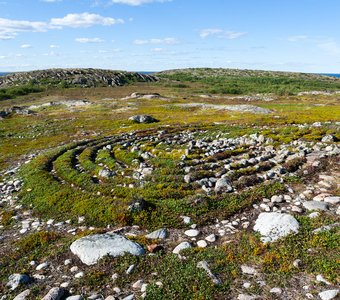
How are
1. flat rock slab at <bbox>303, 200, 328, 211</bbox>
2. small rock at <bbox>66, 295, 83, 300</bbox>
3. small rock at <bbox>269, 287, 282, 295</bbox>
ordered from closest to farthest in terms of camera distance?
small rock at <bbox>269, 287, 282, 295</bbox> → small rock at <bbox>66, 295, 83, 300</bbox> → flat rock slab at <bbox>303, 200, 328, 211</bbox>

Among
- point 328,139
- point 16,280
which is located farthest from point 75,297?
point 328,139

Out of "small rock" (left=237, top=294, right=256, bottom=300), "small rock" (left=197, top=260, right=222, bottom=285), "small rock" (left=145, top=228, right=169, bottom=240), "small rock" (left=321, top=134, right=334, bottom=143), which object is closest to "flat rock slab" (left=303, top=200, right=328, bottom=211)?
"small rock" (left=197, top=260, right=222, bottom=285)

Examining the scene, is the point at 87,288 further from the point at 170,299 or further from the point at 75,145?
the point at 75,145

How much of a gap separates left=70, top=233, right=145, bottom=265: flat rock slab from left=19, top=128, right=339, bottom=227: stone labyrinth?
2.21 metres

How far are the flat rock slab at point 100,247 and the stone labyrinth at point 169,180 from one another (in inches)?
87.0

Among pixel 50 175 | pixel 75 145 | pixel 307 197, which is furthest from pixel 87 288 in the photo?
pixel 75 145

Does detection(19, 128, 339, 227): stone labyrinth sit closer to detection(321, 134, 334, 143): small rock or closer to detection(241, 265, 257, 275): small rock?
detection(321, 134, 334, 143): small rock

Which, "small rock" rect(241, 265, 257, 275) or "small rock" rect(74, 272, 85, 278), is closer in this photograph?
"small rock" rect(241, 265, 257, 275)

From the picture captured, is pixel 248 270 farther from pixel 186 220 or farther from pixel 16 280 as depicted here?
pixel 16 280

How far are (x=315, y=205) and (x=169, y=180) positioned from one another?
8.47 meters

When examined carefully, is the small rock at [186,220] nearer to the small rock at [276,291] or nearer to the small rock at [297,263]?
the small rock at [297,263]

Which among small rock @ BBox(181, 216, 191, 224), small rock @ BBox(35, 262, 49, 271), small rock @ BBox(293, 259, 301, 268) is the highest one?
small rock @ BBox(293, 259, 301, 268)

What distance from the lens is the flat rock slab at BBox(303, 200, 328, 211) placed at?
1367cm

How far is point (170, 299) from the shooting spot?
29.7 feet
